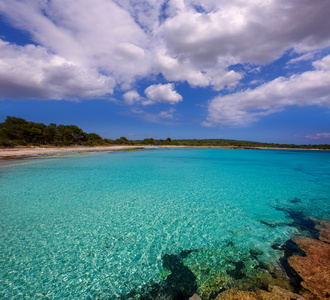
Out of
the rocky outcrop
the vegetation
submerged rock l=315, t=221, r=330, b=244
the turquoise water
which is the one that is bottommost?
the turquoise water

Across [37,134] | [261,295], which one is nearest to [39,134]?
[37,134]

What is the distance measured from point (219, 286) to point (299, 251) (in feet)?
10.3

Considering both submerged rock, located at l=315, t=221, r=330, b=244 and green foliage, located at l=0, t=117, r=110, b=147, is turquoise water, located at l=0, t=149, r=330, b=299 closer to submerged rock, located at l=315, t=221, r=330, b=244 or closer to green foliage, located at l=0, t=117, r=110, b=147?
submerged rock, located at l=315, t=221, r=330, b=244

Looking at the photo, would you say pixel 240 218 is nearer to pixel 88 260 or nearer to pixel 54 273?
pixel 88 260

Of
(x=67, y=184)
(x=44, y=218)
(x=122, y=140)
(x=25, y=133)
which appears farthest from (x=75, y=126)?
Answer: (x=44, y=218)

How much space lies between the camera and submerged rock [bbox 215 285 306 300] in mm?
3348

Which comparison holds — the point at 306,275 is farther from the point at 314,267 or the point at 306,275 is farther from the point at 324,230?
the point at 324,230

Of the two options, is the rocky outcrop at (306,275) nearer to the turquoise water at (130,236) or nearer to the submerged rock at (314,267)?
the submerged rock at (314,267)

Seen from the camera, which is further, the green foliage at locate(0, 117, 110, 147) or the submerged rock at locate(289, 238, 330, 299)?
the green foliage at locate(0, 117, 110, 147)

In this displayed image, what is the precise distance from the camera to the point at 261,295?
3426 mm

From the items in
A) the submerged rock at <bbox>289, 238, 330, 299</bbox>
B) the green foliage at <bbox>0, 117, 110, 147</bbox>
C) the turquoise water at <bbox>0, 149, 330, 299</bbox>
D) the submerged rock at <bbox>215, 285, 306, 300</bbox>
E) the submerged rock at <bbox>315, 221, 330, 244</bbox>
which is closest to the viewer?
the submerged rock at <bbox>215, 285, 306, 300</bbox>

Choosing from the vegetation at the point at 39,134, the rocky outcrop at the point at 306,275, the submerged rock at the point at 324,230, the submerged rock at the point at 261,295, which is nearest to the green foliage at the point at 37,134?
the vegetation at the point at 39,134

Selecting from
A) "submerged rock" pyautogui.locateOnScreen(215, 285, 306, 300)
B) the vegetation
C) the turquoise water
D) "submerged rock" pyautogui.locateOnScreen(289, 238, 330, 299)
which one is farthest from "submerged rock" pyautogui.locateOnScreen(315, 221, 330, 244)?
the vegetation

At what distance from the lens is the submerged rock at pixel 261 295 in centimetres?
335
